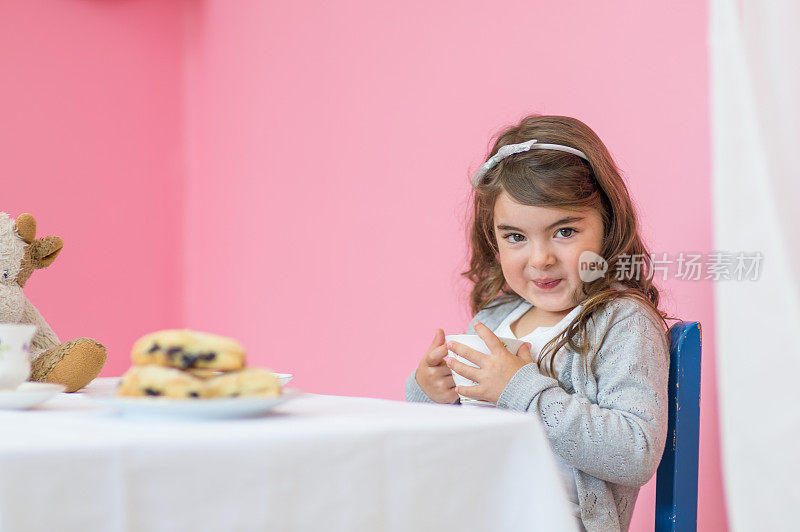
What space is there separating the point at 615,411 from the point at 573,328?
0.16 meters

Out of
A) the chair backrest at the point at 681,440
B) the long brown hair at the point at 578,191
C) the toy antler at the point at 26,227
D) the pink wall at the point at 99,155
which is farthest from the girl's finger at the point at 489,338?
the pink wall at the point at 99,155

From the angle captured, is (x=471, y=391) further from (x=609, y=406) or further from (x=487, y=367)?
(x=609, y=406)

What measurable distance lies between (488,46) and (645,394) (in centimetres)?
105

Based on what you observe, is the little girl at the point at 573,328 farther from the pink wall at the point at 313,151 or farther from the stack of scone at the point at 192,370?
the stack of scone at the point at 192,370

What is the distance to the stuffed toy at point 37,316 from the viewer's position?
96cm

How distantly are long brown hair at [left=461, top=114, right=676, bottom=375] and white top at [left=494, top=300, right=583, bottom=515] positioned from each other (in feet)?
→ 0.06

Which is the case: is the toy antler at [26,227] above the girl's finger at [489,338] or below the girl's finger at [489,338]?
above

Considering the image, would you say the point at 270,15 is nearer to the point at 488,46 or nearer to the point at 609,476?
the point at 488,46

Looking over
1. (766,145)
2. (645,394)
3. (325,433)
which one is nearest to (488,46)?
(766,145)

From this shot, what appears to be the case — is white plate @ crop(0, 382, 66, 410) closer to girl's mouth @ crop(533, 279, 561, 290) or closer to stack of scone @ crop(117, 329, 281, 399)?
stack of scone @ crop(117, 329, 281, 399)

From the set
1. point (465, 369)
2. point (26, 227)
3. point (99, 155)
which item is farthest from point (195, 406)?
point (99, 155)

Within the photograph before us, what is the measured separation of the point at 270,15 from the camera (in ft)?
8.20

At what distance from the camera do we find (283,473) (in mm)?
566

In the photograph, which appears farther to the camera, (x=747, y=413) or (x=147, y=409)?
(x=747, y=413)
